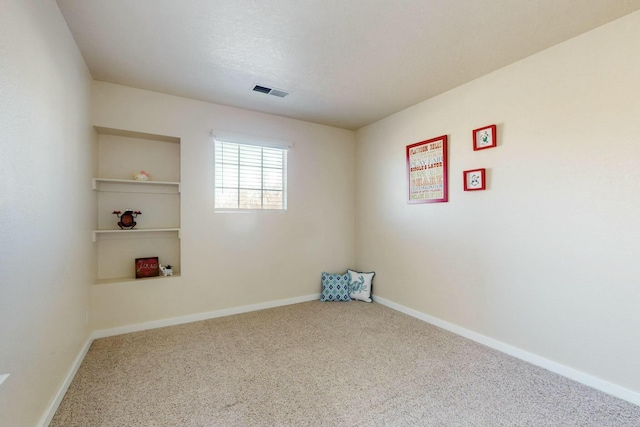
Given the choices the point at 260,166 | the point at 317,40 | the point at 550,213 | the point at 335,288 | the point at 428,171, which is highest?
the point at 317,40

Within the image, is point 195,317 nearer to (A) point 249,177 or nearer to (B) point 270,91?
(A) point 249,177

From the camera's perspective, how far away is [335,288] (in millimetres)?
4023

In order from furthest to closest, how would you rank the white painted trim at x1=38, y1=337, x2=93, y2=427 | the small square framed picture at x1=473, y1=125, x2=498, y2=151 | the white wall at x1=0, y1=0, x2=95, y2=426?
the small square framed picture at x1=473, y1=125, x2=498, y2=151 → the white painted trim at x1=38, y1=337, x2=93, y2=427 → the white wall at x1=0, y1=0, x2=95, y2=426

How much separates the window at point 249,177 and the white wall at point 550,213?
1827 mm

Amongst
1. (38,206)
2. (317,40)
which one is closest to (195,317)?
(38,206)

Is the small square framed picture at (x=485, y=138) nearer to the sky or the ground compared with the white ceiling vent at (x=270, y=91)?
nearer to the ground

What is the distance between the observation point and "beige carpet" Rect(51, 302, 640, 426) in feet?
5.71

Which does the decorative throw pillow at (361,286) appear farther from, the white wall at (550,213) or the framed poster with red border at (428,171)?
the framed poster with red border at (428,171)

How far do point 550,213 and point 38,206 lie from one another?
3.42 meters

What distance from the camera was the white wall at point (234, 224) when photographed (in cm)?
301

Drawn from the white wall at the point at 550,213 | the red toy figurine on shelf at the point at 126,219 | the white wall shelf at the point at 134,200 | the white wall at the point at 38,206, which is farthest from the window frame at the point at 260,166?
the white wall at the point at 550,213

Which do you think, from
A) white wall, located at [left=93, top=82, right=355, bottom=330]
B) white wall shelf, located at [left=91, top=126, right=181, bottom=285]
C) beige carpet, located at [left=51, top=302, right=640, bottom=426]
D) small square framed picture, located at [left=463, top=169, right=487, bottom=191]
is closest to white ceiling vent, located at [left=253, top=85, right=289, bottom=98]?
white wall, located at [left=93, top=82, right=355, bottom=330]

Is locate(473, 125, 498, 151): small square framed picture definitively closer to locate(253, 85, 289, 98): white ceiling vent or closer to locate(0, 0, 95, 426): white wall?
locate(253, 85, 289, 98): white ceiling vent

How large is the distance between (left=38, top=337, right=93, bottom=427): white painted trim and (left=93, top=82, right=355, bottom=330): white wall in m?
0.50
